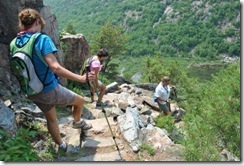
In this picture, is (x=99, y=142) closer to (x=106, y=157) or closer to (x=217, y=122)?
(x=106, y=157)

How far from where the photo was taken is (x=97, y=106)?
365 inches

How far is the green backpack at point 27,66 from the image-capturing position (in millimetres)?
4172

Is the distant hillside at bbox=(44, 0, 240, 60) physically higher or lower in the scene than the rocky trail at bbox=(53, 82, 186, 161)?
lower

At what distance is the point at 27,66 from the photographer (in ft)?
13.9

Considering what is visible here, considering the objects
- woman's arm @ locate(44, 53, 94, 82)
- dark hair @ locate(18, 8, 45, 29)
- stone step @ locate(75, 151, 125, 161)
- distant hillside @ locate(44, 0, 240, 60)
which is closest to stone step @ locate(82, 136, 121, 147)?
stone step @ locate(75, 151, 125, 161)

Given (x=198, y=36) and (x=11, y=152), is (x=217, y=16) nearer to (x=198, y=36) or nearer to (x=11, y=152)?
(x=198, y=36)

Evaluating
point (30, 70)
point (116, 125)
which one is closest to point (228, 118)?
point (30, 70)

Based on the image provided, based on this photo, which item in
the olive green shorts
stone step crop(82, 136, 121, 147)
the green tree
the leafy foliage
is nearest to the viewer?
the leafy foliage

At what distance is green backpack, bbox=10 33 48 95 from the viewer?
417cm

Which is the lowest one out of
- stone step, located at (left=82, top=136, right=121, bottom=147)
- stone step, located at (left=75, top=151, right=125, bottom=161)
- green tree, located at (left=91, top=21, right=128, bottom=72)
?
green tree, located at (left=91, top=21, right=128, bottom=72)

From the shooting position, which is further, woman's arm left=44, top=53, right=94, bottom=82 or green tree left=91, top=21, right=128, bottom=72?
green tree left=91, top=21, right=128, bottom=72

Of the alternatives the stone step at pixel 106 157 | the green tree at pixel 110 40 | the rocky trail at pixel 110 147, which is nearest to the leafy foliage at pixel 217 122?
the rocky trail at pixel 110 147

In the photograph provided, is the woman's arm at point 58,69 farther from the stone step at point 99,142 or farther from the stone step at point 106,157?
the stone step at point 99,142

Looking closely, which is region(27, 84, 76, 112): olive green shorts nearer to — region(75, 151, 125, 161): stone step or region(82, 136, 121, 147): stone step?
region(75, 151, 125, 161): stone step
